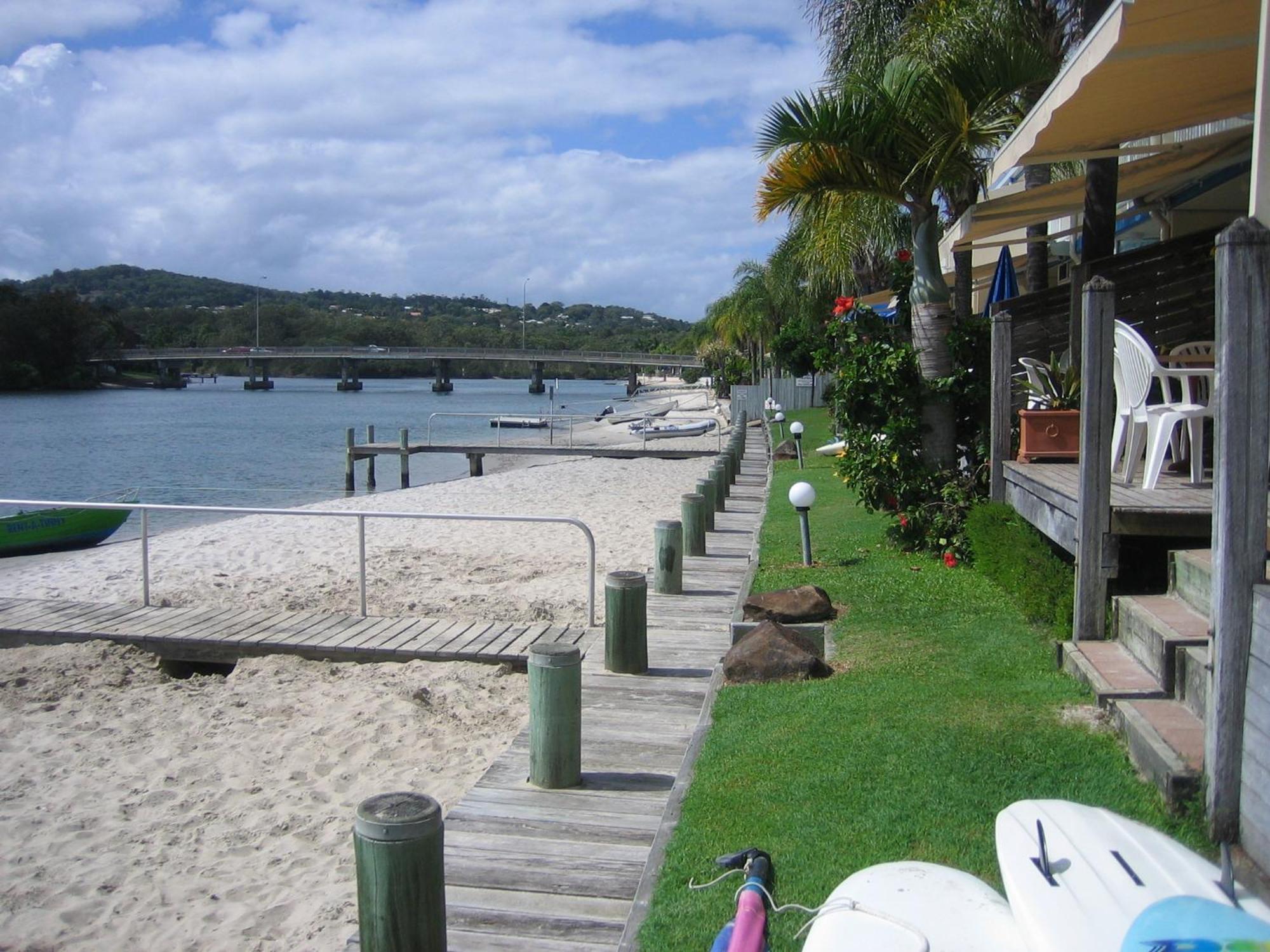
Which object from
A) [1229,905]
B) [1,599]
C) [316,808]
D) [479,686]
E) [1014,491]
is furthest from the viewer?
[1,599]

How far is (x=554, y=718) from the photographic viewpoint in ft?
18.1

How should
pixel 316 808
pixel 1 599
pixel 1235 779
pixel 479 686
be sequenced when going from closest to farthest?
1. pixel 1235 779
2. pixel 316 808
3. pixel 479 686
4. pixel 1 599

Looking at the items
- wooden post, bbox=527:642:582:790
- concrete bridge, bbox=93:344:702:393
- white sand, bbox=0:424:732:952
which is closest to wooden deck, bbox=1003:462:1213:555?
wooden post, bbox=527:642:582:790

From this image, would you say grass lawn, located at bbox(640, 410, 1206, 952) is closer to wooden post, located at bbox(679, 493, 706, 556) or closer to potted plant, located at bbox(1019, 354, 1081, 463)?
potted plant, located at bbox(1019, 354, 1081, 463)

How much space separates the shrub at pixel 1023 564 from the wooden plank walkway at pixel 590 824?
209 centimetres

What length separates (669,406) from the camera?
7988 centimetres

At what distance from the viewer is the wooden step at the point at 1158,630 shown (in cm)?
465

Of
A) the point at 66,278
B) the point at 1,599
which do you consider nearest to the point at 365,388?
the point at 66,278

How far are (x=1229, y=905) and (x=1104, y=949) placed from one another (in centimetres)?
31

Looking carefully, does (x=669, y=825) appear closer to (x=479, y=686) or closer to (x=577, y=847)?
(x=577, y=847)

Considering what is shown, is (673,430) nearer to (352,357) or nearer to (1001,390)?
(1001,390)

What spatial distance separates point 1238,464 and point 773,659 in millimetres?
3505

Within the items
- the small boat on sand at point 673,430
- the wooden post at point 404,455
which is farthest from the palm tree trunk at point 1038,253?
the small boat on sand at point 673,430

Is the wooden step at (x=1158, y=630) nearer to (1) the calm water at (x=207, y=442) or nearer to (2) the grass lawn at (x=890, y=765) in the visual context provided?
(2) the grass lawn at (x=890, y=765)
